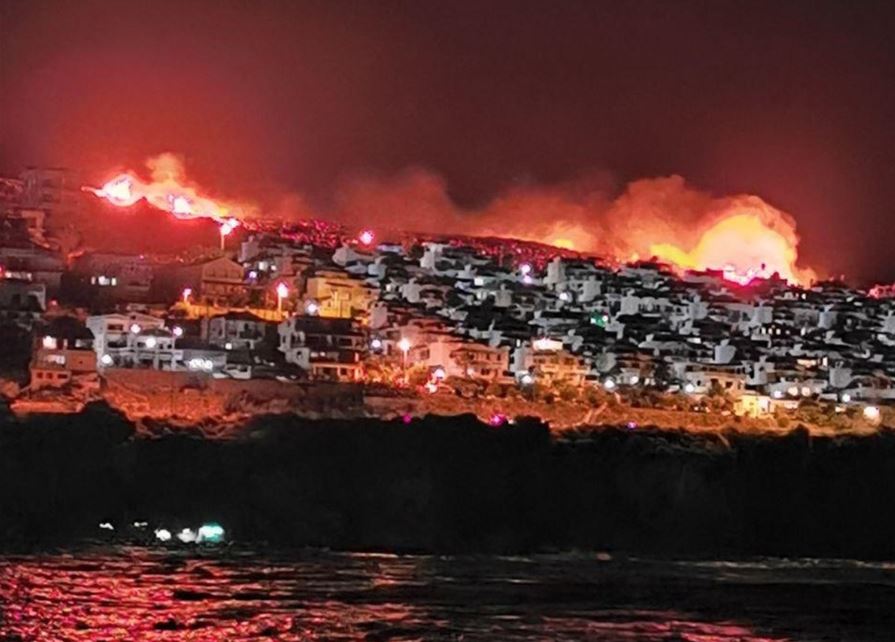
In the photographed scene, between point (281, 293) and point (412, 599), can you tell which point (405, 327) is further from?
point (412, 599)

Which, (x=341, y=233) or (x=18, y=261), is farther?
(x=341, y=233)

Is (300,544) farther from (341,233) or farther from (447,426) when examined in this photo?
(341,233)

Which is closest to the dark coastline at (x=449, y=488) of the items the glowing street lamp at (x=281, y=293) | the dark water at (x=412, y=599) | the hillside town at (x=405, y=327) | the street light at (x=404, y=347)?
the dark water at (x=412, y=599)

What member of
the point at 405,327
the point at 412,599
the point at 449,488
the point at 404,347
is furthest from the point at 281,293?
the point at 412,599

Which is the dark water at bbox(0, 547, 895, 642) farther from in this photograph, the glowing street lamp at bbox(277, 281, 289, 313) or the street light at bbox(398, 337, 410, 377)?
the glowing street lamp at bbox(277, 281, 289, 313)

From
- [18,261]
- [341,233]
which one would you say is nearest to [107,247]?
[18,261]

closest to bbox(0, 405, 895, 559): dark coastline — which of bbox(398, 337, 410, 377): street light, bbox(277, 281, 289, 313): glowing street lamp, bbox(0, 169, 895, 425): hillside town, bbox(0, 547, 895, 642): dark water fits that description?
bbox(0, 547, 895, 642): dark water
